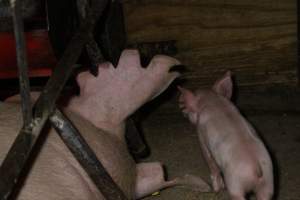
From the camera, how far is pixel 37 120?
46.9 inches

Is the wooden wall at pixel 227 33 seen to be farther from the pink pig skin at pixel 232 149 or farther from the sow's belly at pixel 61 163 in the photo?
→ the sow's belly at pixel 61 163

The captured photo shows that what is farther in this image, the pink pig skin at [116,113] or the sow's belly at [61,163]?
the pink pig skin at [116,113]

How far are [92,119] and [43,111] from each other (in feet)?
2.29

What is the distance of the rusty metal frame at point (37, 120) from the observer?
109 cm

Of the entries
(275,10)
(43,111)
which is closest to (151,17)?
(275,10)

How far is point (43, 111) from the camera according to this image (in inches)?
48.3

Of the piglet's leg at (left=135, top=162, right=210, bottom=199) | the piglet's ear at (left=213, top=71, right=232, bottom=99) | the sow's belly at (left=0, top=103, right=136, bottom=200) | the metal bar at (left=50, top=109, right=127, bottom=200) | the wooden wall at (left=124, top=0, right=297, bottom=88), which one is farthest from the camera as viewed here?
the wooden wall at (left=124, top=0, right=297, bottom=88)

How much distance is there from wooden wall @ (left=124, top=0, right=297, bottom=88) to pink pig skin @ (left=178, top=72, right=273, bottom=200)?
54 centimetres

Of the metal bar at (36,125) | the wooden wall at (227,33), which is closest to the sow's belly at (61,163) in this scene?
the metal bar at (36,125)

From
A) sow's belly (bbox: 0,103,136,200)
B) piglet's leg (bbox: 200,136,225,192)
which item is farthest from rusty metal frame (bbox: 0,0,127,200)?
piglet's leg (bbox: 200,136,225,192)

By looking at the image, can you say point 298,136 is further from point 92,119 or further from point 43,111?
point 43,111

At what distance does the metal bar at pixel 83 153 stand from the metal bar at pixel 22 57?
0.54 feet

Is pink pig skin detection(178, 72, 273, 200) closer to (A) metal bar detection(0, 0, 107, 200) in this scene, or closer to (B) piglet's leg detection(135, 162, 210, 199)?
(B) piglet's leg detection(135, 162, 210, 199)

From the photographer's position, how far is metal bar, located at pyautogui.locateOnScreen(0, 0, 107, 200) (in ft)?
3.61
